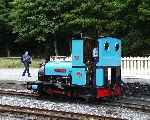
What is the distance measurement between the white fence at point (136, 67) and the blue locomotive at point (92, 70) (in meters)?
7.55

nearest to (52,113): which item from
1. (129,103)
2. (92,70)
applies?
(92,70)

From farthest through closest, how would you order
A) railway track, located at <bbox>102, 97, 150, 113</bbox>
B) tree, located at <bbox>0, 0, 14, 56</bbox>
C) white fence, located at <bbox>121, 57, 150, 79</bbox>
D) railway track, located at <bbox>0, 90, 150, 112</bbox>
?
tree, located at <bbox>0, 0, 14, 56</bbox> < white fence, located at <bbox>121, 57, 150, 79</bbox> < railway track, located at <bbox>0, 90, 150, 112</bbox> < railway track, located at <bbox>102, 97, 150, 113</bbox>

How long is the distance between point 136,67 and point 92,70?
29.9 ft

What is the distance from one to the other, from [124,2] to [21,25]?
40.8ft

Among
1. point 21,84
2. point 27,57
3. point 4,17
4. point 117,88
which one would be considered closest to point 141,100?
point 117,88

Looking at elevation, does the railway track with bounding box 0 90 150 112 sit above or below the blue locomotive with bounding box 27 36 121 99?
below

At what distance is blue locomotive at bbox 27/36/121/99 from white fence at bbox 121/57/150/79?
755 centimetres

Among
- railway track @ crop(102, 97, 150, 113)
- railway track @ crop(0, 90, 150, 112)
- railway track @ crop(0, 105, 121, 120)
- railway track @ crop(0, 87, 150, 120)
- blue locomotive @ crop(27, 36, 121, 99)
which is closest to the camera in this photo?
railway track @ crop(0, 105, 121, 120)

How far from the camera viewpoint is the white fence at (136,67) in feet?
86.3

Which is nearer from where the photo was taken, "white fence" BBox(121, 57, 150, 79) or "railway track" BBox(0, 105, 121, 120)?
"railway track" BBox(0, 105, 121, 120)

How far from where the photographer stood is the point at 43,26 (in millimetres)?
39312

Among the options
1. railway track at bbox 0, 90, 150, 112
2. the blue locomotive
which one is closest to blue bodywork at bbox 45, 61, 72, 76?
the blue locomotive

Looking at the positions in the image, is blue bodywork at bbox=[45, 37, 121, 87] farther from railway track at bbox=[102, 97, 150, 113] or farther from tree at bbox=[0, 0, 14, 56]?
tree at bbox=[0, 0, 14, 56]

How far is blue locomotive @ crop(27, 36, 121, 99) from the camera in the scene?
18.0 meters
